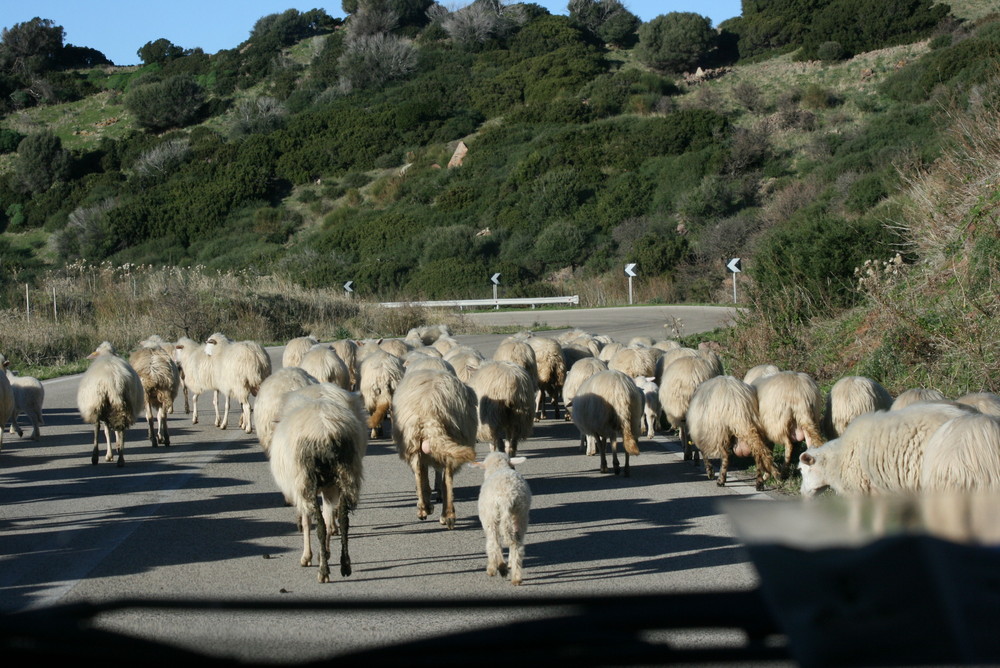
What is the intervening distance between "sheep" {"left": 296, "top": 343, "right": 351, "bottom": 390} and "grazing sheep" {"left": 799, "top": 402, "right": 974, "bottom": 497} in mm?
7393

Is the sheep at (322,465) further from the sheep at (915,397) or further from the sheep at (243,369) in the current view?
the sheep at (243,369)

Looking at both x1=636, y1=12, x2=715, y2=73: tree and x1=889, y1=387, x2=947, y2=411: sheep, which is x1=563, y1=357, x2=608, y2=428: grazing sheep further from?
x1=636, y1=12, x2=715, y2=73: tree

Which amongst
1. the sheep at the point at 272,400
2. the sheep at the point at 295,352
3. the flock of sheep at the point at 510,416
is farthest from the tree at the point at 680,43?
the sheep at the point at 272,400

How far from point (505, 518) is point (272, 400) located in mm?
3756

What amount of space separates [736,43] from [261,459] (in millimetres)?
69976

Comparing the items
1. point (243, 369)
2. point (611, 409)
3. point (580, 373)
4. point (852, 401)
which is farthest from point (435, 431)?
point (243, 369)

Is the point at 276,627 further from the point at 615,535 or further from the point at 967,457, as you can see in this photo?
the point at 967,457

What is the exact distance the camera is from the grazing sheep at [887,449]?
673 cm

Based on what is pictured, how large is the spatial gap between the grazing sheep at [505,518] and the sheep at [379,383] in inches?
205

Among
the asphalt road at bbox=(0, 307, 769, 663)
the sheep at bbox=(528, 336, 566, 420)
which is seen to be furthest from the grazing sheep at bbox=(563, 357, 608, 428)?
the sheep at bbox=(528, 336, 566, 420)

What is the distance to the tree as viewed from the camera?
71.1 metres

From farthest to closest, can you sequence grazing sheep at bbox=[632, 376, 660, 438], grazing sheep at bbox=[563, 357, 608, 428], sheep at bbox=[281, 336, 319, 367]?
sheep at bbox=[281, 336, 319, 367], grazing sheep at bbox=[632, 376, 660, 438], grazing sheep at bbox=[563, 357, 608, 428]

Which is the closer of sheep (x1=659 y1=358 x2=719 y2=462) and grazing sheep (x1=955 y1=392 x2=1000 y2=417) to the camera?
grazing sheep (x1=955 y1=392 x2=1000 y2=417)

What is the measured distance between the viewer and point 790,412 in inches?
375
